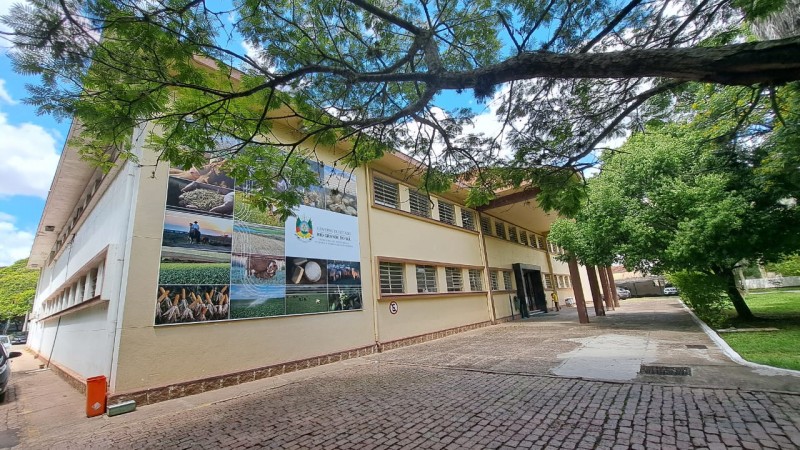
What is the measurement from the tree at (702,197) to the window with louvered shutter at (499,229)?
6.68m

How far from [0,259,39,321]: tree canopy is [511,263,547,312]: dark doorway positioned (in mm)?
37170

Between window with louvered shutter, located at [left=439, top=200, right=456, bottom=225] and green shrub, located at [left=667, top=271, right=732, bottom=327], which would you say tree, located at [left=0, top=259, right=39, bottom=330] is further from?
green shrub, located at [left=667, top=271, right=732, bottom=327]

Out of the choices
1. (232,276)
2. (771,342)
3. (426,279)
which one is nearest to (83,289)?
(232,276)

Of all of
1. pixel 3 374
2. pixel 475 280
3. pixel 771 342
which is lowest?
pixel 771 342

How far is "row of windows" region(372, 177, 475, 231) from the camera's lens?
36.3ft

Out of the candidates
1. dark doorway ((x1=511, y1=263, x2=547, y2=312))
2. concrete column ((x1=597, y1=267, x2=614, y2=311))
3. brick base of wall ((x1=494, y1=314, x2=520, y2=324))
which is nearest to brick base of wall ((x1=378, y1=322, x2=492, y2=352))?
brick base of wall ((x1=494, y1=314, x2=520, y2=324))

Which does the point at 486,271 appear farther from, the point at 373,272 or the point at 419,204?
the point at 373,272

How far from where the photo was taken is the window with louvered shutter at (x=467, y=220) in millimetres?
15100

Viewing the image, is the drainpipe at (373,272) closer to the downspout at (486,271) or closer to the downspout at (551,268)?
the downspout at (486,271)

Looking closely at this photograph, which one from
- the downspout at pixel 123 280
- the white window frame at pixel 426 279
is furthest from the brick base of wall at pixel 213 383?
the white window frame at pixel 426 279

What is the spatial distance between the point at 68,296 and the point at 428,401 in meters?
13.2

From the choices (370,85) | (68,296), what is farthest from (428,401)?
(68,296)

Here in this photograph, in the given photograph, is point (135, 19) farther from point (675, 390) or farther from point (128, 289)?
point (675, 390)

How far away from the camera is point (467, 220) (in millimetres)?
15383
